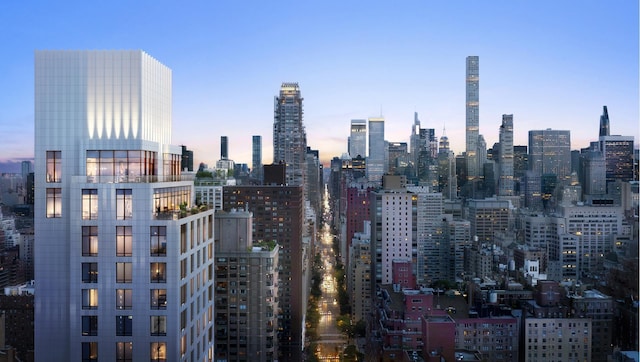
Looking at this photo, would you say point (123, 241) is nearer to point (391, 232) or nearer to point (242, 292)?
point (242, 292)

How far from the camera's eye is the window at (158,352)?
1520 cm

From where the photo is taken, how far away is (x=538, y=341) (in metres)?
44.1

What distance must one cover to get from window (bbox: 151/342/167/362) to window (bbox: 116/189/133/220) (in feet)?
11.0

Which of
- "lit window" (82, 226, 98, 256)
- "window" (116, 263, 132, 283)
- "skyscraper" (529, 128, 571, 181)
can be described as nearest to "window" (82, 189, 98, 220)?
"lit window" (82, 226, 98, 256)

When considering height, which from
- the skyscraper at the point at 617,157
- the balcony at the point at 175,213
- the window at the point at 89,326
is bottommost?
the window at the point at 89,326

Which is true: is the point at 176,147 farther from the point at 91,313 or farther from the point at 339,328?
the point at 339,328

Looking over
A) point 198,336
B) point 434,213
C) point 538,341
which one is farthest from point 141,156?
point 434,213

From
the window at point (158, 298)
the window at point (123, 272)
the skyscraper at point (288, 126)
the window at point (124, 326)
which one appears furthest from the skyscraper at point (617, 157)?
the skyscraper at point (288, 126)

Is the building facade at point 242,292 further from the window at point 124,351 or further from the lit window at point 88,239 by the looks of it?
the window at point 124,351

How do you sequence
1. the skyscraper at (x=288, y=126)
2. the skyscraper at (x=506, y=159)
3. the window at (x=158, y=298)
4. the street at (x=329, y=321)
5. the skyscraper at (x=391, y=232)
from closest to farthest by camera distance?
the window at (x=158, y=298), the street at (x=329, y=321), the skyscraper at (x=391, y=232), the skyscraper at (x=288, y=126), the skyscraper at (x=506, y=159)

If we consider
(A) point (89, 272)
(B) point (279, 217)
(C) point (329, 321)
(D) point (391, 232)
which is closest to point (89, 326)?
(A) point (89, 272)

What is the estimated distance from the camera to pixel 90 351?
50.3ft

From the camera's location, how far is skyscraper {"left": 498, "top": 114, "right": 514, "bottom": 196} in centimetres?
14788

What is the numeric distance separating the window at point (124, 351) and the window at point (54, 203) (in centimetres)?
379
